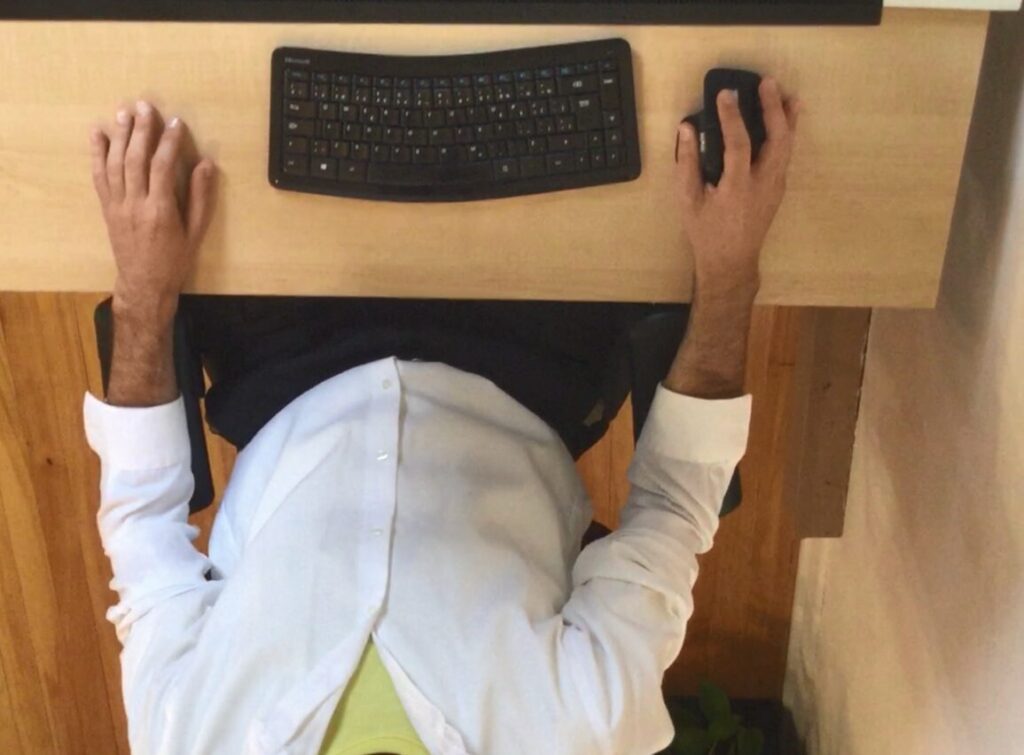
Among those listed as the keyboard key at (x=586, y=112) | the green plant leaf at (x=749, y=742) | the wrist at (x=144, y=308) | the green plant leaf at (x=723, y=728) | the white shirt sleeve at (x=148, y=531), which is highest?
the keyboard key at (x=586, y=112)

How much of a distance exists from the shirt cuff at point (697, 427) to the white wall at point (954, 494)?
207 mm

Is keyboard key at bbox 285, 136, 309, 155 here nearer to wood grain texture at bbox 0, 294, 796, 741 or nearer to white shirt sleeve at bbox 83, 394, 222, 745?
white shirt sleeve at bbox 83, 394, 222, 745

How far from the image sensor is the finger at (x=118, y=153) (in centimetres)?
97

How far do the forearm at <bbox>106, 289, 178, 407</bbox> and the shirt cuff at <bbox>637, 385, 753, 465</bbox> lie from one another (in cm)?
45

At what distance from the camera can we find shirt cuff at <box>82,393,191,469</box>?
1103 mm

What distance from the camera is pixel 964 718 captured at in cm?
109

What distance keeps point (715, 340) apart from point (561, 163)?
0.21 meters

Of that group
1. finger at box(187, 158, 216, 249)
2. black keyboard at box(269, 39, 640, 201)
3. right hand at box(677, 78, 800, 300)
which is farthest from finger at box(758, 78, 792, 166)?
finger at box(187, 158, 216, 249)

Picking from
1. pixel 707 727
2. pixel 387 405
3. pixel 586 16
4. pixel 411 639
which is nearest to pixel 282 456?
Result: pixel 387 405

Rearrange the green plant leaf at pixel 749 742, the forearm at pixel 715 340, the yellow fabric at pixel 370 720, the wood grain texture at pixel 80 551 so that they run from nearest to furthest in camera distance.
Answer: the yellow fabric at pixel 370 720 < the forearm at pixel 715 340 < the wood grain texture at pixel 80 551 < the green plant leaf at pixel 749 742

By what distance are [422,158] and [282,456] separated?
0.32m

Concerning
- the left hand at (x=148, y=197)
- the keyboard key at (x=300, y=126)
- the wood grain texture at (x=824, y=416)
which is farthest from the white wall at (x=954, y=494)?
the left hand at (x=148, y=197)

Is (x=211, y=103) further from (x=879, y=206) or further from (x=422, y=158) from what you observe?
(x=879, y=206)

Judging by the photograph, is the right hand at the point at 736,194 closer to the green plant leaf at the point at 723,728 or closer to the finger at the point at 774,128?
the finger at the point at 774,128
